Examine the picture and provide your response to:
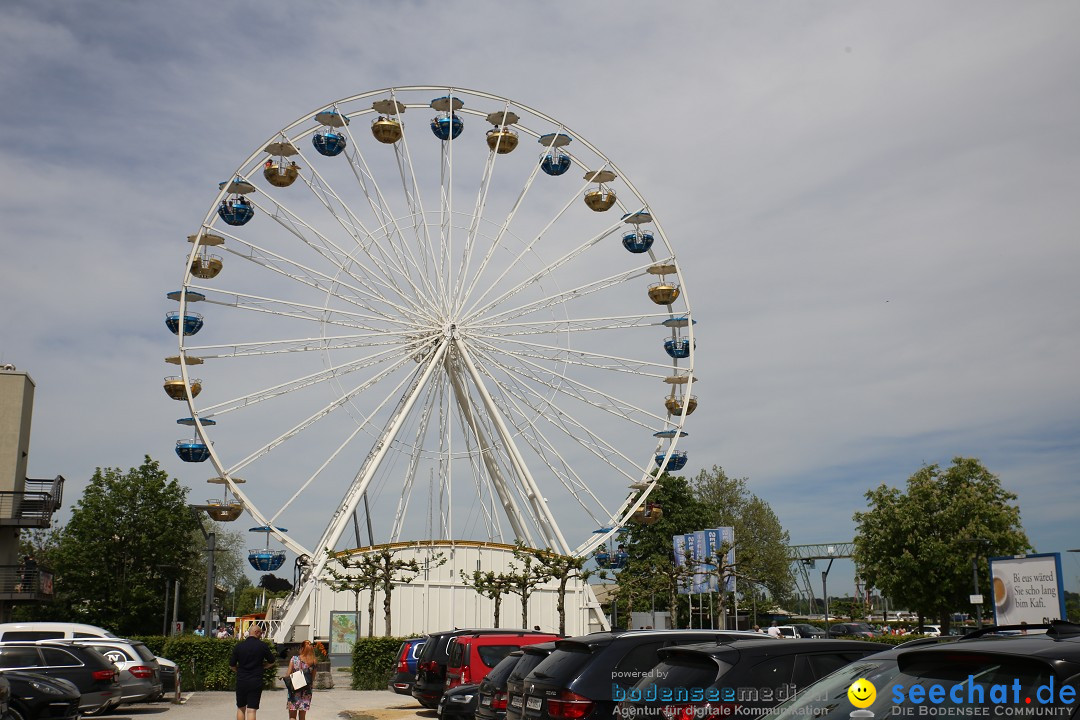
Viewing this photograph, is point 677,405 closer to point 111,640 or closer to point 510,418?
point 510,418

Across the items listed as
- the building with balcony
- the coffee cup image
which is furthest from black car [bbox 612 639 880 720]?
the building with balcony

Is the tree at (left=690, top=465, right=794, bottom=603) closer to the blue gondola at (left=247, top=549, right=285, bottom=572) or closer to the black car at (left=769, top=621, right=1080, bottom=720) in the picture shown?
the blue gondola at (left=247, top=549, right=285, bottom=572)

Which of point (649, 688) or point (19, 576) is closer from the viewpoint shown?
point (649, 688)

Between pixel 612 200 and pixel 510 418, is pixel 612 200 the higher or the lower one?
the higher one

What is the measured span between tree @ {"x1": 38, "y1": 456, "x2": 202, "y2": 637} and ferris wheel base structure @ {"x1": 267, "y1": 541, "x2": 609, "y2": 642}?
48.0 ft

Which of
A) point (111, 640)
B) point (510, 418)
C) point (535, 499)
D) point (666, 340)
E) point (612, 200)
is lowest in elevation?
point (111, 640)

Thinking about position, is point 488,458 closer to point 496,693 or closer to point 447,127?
point 447,127

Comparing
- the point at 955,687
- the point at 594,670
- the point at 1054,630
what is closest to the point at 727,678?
the point at 594,670

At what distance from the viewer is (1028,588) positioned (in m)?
22.6

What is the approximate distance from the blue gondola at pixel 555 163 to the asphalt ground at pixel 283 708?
1935cm

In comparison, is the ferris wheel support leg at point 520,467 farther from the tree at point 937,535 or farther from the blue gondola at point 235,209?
the tree at point 937,535

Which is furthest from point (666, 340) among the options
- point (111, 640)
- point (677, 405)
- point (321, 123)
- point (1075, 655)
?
point (1075, 655)

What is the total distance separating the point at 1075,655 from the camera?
15.7 ft

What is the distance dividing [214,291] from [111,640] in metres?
14.0
